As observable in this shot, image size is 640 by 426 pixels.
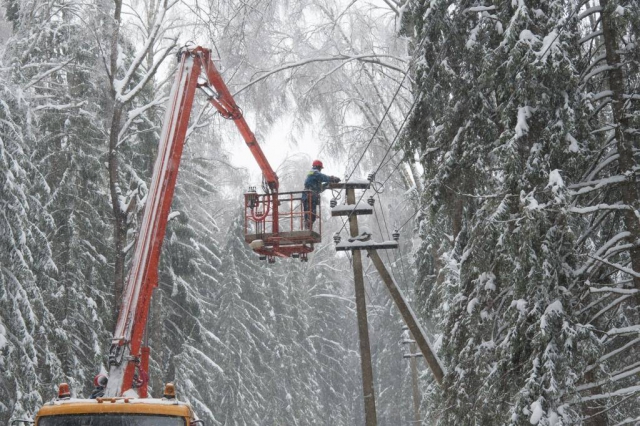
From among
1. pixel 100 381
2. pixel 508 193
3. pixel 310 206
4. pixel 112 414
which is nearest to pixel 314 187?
pixel 310 206

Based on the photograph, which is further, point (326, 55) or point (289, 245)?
point (326, 55)

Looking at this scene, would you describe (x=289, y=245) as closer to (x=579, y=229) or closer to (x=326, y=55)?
(x=326, y=55)

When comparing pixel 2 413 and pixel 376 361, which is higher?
pixel 376 361

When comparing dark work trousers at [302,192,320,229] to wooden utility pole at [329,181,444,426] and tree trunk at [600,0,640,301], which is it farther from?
tree trunk at [600,0,640,301]

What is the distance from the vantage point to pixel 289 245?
51.1 feet

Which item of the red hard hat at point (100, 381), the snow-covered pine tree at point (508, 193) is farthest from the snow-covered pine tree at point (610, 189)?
the red hard hat at point (100, 381)

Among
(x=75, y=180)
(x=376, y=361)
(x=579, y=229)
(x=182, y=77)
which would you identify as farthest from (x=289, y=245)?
(x=376, y=361)

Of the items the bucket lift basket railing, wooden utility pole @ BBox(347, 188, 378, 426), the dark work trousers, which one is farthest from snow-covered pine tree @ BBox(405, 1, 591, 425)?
wooden utility pole @ BBox(347, 188, 378, 426)

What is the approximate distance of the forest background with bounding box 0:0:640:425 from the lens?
27.8 ft

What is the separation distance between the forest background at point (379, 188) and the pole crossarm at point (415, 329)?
0.38 meters

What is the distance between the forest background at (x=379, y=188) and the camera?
846 centimetres

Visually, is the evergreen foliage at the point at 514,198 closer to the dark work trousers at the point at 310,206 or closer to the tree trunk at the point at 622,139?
the tree trunk at the point at 622,139

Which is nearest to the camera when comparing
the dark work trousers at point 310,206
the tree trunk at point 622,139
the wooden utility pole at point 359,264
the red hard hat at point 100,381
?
the tree trunk at point 622,139

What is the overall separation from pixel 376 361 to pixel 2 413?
119 feet
